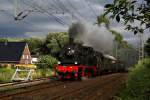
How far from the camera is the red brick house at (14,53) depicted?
80387 mm

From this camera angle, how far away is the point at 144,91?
14.2 meters

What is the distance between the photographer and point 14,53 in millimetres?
82062

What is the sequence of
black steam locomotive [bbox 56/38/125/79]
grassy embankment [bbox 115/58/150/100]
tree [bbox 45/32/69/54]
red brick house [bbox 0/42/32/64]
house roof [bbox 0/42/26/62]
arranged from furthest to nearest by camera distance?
tree [bbox 45/32/69/54]
house roof [bbox 0/42/26/62]
red brick house [bbox 0/42/32/64]
black steam locomotive [bbox 56/38/125/79]
grassy embankment [bbox 115/58/150/100]

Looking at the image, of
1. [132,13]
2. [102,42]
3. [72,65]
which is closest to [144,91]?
[132,13]

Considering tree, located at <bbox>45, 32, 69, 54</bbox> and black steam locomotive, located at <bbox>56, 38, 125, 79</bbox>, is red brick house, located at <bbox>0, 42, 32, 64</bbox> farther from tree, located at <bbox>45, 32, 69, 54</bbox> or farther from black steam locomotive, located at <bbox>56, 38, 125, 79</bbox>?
→ black steam locomotive, located at <bbox>56, 38, 125, 79</bbox>

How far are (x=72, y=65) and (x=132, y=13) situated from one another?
26.0m

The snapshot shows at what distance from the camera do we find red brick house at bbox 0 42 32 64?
80.4 metres

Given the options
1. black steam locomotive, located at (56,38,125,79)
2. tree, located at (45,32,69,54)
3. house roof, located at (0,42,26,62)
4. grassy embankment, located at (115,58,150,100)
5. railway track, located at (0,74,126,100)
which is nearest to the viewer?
grassy embankment, located at (115,58,150,100)

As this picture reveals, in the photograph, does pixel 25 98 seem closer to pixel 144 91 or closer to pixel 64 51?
pixel 144 91

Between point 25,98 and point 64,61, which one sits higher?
point 64,61

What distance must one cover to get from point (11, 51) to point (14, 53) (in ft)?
3.39

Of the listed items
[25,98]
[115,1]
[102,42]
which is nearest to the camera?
[115,1]

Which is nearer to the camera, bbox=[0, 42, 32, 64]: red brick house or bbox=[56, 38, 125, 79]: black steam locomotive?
bbox=[56, 38, 125, 79]: black steam locomotive

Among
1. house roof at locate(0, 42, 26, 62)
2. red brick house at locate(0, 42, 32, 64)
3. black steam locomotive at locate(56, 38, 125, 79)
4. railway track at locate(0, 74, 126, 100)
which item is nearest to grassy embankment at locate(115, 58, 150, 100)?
railway track at locate(0, 74, 126, 100)
